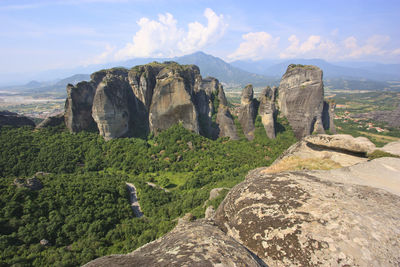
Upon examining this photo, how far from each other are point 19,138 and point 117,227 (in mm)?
23296

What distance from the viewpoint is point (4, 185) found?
53.0ft

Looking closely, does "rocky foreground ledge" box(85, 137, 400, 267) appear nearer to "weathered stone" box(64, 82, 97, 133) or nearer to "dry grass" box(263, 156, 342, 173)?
"dry grass" box(263, 156, 342, 173)

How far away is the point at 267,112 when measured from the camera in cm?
3375

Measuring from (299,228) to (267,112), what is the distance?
32.2m

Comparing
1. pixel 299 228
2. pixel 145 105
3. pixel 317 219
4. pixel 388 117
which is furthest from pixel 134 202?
pixel 388 117

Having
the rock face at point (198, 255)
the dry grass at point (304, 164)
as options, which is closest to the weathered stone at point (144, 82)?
the dry grass at point (304, 164)

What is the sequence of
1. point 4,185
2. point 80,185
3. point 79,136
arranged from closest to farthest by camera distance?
point 4,185 → point 80,185 → point 79,136

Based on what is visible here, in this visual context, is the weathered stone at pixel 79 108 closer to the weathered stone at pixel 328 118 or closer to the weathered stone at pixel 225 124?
the weathered stone at pixel 225 124

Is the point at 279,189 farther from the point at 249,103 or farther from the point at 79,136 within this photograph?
the point at 79,136

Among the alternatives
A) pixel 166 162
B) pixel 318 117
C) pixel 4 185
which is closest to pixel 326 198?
pixel 4 185

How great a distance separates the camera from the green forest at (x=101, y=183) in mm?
14127

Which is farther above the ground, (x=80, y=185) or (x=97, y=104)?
(x=97, y=104)

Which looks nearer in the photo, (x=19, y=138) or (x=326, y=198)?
(x=326, y=198)

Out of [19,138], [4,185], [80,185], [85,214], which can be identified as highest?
[19,138]
